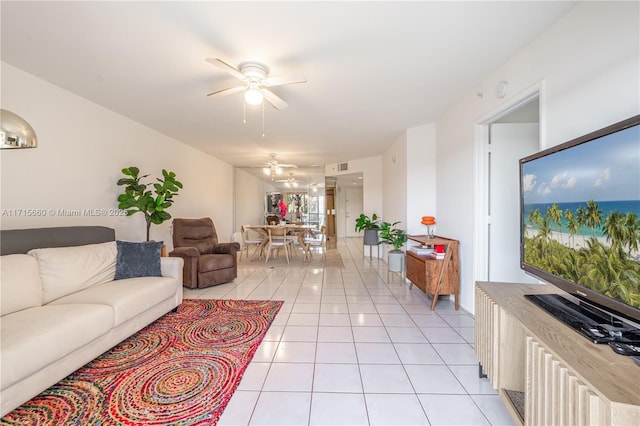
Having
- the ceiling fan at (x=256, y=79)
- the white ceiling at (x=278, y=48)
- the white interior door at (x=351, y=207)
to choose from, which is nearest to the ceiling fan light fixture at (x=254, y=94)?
the ceiling fan at (x=256, y=79)

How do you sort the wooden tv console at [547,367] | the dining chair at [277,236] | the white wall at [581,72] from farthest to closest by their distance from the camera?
the dining chair at [277,236] → the white wall at [581,72] → the wooden tv console at [547,367]

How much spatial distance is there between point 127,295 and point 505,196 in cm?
379

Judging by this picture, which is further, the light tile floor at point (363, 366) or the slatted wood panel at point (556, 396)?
the light tile floor at point (363, 366)

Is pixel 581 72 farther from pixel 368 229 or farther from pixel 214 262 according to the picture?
pixel 368 229

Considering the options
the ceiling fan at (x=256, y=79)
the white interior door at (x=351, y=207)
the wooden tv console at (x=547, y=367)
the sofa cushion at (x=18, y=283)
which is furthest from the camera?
the white interior door at (x=351, y=207)

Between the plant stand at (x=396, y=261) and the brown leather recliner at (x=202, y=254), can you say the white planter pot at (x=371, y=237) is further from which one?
the brown leather recliner at (x=202, y=254)

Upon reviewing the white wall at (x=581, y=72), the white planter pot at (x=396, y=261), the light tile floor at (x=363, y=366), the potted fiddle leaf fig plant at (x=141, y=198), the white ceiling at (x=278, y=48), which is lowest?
the light tile floor at (x=363, y=366)

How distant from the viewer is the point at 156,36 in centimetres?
200

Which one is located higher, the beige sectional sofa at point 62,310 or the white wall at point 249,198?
the white wall at point 249,198

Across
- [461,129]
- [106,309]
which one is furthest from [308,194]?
[106,309]

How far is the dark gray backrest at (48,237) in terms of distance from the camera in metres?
2.12

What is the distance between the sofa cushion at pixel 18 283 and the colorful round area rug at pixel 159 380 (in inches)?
25.2

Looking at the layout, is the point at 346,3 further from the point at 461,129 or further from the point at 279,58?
the point at 461,129

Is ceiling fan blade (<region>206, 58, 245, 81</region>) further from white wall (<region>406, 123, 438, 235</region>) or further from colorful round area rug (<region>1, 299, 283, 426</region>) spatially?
white wall (<region>406, 123, 438, 235</region>)
